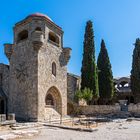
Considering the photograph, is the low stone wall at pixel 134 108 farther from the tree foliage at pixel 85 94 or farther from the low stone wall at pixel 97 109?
the tree foliage at pixel 85 94

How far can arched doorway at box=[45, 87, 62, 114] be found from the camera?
2815 centimetres

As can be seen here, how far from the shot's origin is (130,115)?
3020 cm

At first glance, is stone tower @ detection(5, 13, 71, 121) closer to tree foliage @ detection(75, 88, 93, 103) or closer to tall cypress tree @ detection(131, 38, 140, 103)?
tree foliage @ detection(75, 88, 93, 103)

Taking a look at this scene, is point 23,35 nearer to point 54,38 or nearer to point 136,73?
point 54,38

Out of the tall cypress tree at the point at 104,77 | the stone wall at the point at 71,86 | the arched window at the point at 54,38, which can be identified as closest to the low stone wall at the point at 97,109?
the stone wall at the point at 71,86

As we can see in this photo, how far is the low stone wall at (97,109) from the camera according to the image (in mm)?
31383

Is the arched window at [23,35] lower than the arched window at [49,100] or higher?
higher

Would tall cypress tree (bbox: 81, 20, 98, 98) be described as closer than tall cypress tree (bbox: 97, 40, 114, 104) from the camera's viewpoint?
Yes

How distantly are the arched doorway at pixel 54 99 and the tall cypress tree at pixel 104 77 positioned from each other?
10.2 m

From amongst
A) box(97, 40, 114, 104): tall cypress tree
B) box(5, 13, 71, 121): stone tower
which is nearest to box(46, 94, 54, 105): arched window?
box(5, 13, 71, 121): stone tower

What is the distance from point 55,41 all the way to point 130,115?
43.2ft

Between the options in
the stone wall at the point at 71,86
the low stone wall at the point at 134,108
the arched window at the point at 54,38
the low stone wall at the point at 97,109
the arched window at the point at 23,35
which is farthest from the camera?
the stone wall at the point at 71,86

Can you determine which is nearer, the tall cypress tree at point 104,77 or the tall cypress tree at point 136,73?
the tall cypress tree at point 136,73

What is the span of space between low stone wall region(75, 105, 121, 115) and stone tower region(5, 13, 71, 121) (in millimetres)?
4464
